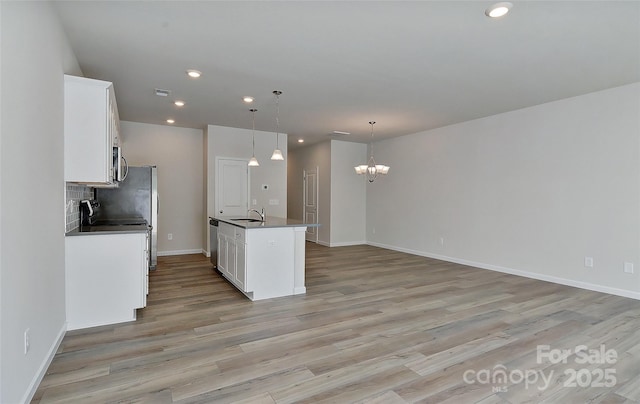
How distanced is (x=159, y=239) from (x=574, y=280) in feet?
23.7

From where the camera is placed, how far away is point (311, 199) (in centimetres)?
891

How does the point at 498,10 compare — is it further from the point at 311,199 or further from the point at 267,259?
the point at 311,199

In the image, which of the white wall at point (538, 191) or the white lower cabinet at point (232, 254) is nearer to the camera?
the white lower cabinet at point (232, 254)

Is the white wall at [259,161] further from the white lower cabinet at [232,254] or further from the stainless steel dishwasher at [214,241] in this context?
the white lower cabinet at [232,254]

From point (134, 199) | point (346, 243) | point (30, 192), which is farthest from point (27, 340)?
point (346, 243)

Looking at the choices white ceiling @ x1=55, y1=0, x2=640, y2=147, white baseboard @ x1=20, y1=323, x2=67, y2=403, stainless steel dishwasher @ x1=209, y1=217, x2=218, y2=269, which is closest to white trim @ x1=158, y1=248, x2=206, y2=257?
stainless steel dishwasher @ x1=209, y1=217, x2=218, y2=269

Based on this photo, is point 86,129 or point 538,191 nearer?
point 86,129

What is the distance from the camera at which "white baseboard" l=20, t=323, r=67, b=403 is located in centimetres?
194

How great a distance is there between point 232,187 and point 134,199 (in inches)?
76.0

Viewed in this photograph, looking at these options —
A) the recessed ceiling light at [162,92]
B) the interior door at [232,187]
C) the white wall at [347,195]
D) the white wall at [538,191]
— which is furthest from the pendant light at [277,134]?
the white wall at [538,191]

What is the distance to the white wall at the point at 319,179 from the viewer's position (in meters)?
8.20

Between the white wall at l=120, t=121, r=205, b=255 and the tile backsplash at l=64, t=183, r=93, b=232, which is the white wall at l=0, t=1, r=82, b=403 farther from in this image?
the white wall at l=120, t=121, r=205, b=255

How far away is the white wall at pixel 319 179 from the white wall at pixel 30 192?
5.75 m

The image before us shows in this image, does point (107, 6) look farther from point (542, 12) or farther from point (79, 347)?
point (542, 12)
